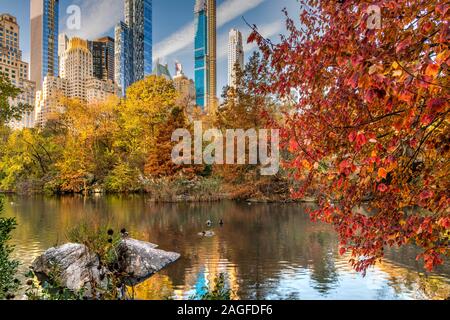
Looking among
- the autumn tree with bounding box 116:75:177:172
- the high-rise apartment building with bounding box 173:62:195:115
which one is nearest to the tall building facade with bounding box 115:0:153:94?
the high-rise apartment building with bounding box 173:62:195:115

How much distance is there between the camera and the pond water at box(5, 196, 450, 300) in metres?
7.52

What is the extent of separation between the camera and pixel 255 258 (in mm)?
10078

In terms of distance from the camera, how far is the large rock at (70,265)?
7.55 metres

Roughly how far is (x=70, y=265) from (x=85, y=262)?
0.51 metres

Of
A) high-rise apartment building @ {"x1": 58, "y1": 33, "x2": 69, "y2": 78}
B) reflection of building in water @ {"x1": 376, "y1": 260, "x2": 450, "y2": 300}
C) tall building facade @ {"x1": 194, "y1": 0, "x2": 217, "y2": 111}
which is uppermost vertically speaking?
high-rise apartment building @ {"x1": 58, "y1": 33, "x2": 69, "y2": 78}

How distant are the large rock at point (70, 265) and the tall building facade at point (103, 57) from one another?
104 feet

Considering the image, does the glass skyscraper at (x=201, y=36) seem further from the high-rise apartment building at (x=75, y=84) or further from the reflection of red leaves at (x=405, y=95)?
the high-rise apartment building at (x=75, y=84)

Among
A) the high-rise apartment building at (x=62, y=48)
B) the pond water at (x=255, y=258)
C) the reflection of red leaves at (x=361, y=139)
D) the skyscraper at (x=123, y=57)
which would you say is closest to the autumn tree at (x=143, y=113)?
the skyscraper at (x=123, y=57)

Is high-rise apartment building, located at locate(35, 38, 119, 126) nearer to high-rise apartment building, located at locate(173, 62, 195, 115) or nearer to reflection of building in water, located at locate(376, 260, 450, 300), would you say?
high-rise apartment building, located at locate(173, 62, 195, 115)

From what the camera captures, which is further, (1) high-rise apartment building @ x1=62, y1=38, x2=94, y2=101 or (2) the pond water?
(1) high-rise apartment building @ x1=62, y1=38, x2=94, y2=101

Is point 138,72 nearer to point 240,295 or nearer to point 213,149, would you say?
point 213,149

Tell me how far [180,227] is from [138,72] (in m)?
25.7

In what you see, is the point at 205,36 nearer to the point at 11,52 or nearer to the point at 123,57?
the point at 11,52

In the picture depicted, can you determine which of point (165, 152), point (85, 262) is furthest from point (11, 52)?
point (85, 262)
